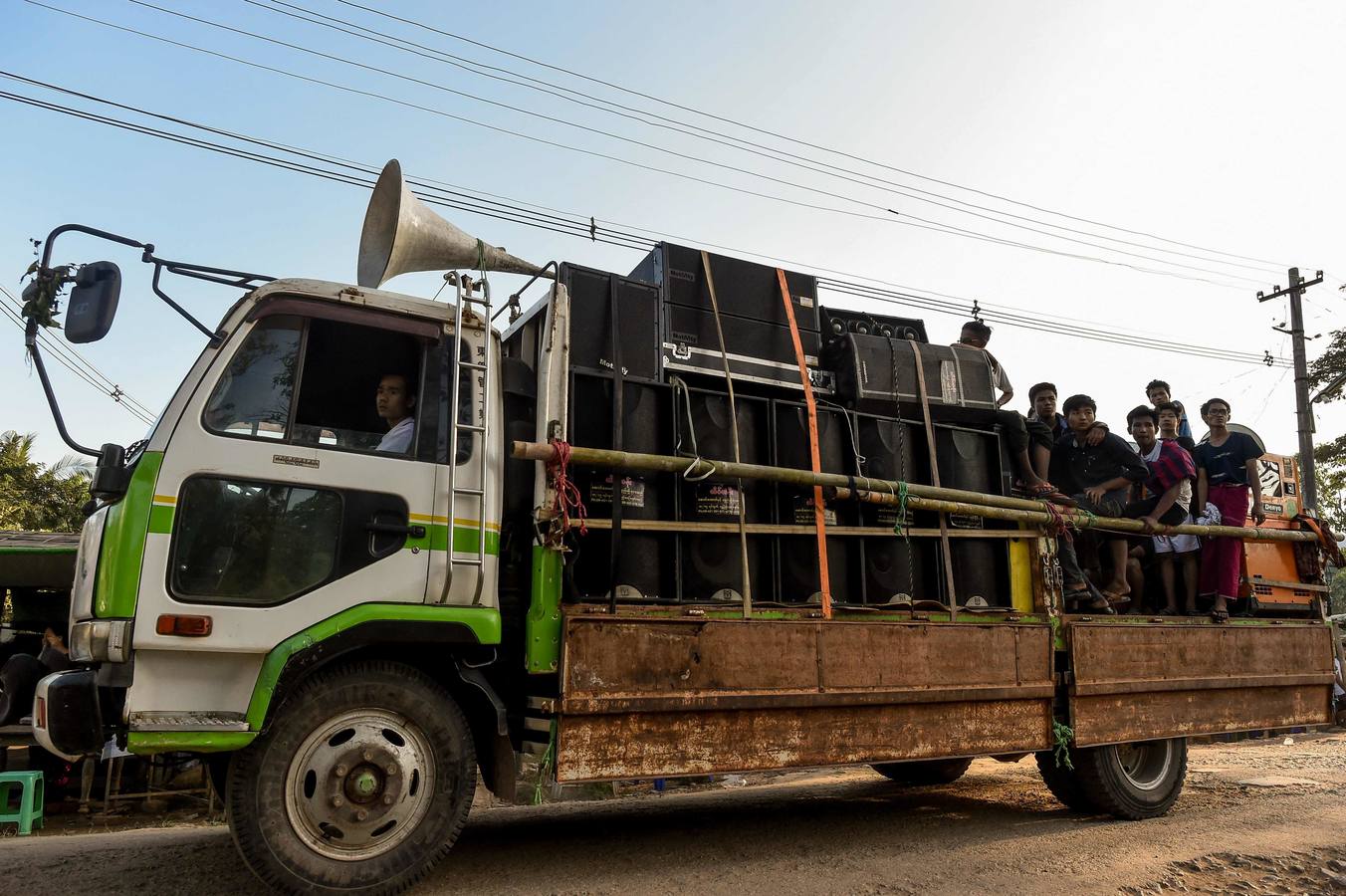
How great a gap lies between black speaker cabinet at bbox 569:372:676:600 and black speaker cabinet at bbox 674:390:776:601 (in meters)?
0.14

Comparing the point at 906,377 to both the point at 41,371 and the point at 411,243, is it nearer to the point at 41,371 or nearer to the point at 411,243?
the point at 411,243

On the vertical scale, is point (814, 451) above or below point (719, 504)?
above

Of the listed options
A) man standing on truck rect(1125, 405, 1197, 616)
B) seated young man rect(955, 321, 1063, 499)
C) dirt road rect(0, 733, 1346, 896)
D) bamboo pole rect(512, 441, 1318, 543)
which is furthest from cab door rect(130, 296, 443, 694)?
man standing on truck rect(1125, 405, 1197, 616)

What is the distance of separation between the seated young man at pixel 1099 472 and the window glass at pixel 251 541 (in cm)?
522

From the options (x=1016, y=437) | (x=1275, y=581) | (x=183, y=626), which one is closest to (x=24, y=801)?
(x=183, y=626)

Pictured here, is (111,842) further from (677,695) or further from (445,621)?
(677,695)

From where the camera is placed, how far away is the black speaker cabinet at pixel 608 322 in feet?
16.5

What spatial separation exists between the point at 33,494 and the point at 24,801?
13330mm

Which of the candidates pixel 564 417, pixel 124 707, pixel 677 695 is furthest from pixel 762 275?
pixel 124 707

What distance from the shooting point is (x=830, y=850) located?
17.3 feet

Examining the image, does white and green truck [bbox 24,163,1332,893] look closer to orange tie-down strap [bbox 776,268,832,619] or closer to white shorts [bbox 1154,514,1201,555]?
orange tie-down strap [bbox 776,268,832,619]

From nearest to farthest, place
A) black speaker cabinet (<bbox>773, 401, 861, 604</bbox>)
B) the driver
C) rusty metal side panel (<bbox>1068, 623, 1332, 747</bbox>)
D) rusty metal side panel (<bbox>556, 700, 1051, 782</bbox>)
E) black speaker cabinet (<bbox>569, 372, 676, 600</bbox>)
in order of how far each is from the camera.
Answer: rusty metal side panel (<bbox>556, 700, 1051, 782</bbox>) < the driver < black speaker cabinet (<bbox>569, 372, 676, 600</bbox>) < black speaker cabinet (<bbox>773, 401, 861, 604</bbox>) < rusty metal side panel (<bbox>1068, 623, 1332, 747</bbox>)

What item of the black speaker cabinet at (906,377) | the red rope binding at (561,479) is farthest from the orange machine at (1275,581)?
the red rope binding at (561,479)

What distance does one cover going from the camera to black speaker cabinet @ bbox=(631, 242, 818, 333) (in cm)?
557
